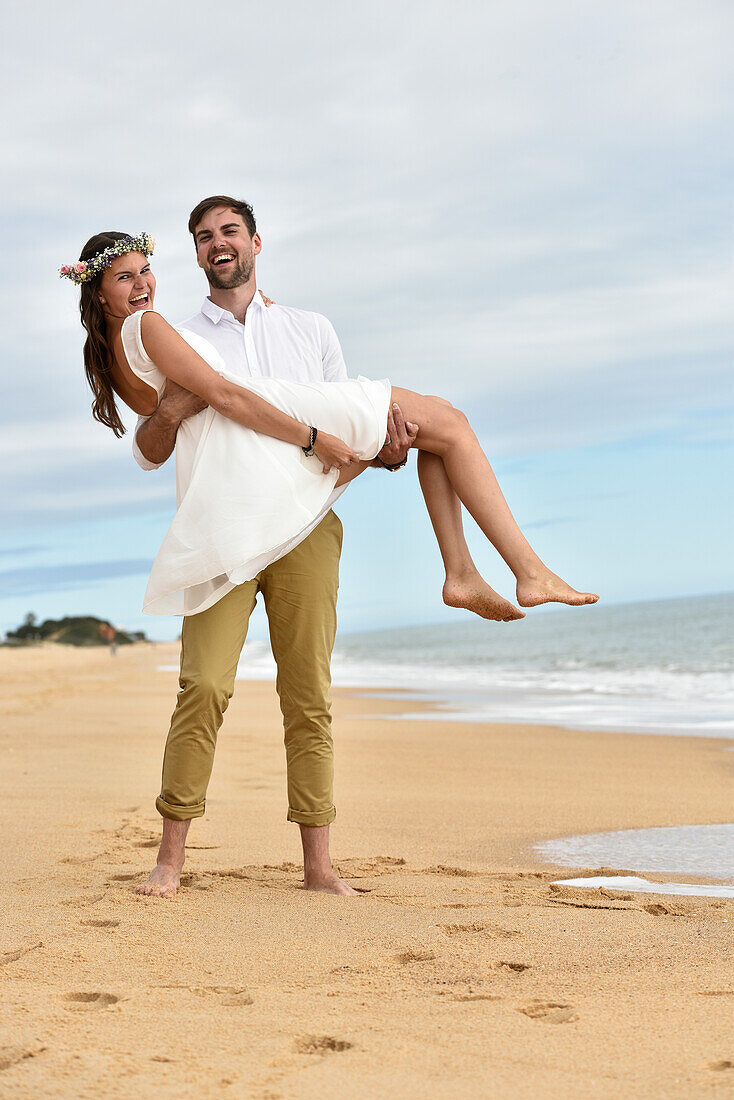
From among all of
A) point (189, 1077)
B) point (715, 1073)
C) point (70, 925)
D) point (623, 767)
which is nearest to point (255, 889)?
point (70, 925)

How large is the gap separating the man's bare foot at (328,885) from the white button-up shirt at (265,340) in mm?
1564

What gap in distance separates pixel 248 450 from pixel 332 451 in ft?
0.92

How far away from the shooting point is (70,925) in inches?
113

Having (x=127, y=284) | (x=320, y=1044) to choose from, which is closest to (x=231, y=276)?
(x=127, y=284)

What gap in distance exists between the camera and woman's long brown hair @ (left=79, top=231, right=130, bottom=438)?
11.7ft

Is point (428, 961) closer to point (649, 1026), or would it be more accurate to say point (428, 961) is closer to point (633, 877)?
point (649, 1026)

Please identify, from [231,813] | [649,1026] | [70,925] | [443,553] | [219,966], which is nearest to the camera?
[649,1026]

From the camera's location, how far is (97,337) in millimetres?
3580

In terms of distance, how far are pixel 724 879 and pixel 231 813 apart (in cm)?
246

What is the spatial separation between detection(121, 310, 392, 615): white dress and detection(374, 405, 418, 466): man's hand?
36mm

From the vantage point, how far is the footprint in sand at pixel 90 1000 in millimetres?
2230

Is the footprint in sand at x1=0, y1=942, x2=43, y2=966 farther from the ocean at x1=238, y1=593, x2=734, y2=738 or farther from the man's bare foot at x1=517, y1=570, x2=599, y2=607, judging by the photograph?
the ocean at x1=238, y1=593, x2=734, y2=738

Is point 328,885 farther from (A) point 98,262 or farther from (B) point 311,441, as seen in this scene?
(A) point 98,262

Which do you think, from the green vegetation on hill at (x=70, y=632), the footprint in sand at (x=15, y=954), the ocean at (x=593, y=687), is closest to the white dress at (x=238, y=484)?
the footprint in sand at (x=15, y=954)
